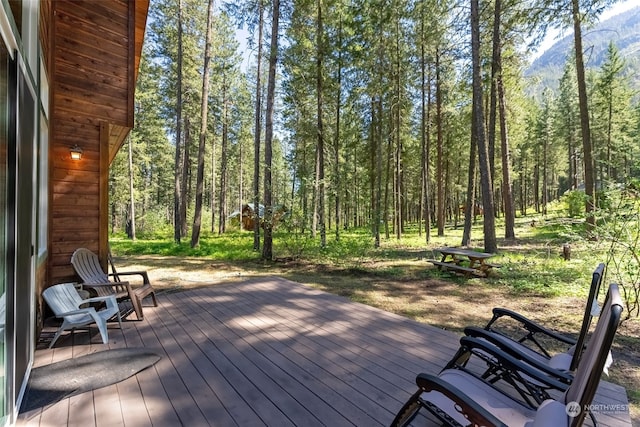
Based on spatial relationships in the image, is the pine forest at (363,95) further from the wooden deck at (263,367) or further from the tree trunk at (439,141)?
the wooden deck at (263,367)

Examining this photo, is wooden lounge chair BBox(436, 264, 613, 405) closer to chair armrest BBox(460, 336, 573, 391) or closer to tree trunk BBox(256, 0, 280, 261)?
chair armrest BBox(460, 336, 573, 391)

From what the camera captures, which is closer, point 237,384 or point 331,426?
point 331,426

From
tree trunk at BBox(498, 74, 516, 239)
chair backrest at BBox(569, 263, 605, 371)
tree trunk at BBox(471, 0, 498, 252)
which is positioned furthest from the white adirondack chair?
tree trunk at BBox(498, 74, 516, 239)

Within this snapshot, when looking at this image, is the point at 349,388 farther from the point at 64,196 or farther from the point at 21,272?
the point at 64,196

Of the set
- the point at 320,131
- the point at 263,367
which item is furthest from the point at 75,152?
the point at 320,131

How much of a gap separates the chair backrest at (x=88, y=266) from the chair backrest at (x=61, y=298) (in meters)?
0.43

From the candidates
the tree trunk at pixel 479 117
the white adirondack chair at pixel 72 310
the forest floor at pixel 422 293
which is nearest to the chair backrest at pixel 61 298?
the white adirondack chair at pixel 72 310

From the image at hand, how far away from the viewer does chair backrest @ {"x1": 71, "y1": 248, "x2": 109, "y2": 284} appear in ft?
13.0

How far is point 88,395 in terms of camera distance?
221 centimetres

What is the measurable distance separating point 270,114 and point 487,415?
30.2 ft

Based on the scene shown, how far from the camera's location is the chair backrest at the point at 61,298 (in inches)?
121

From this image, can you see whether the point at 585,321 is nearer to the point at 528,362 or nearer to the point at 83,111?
the point at 528,362

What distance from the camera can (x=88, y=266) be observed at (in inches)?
164

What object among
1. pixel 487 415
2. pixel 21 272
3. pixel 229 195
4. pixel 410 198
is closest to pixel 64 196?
pixel 21 272
